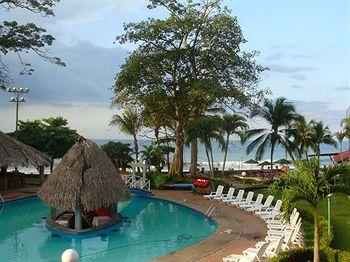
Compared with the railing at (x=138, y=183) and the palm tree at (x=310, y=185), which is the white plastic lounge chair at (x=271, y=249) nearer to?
the palm tree at (x=310, y=185)

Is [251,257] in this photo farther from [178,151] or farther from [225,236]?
[178,151]

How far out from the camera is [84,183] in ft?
52.7

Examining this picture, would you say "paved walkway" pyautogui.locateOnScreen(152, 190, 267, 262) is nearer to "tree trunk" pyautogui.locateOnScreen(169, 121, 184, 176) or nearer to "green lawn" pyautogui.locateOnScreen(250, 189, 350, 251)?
"green lawn" pyautogui.locateOnScreen(250, 189, 350, 251)

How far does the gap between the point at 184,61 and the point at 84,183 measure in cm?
1554

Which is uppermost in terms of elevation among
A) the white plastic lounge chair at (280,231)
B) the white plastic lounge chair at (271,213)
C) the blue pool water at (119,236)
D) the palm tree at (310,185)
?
the palm tree at (310,185)

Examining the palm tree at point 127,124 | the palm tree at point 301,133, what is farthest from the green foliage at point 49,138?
the palm tree at point 301,133

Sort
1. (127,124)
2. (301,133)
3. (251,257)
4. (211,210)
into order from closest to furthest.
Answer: (251,257)
(211,210)
(301,133)
(127,124)

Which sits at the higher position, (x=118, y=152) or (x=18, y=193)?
(x=118, y=152)

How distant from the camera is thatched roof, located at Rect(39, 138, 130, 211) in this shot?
1581cm

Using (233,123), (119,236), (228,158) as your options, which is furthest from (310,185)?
(228,158)

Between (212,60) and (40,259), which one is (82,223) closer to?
(40,259)

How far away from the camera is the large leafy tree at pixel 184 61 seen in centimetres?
2852

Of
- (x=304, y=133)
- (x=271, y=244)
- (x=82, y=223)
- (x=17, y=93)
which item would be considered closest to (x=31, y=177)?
(x=17, y=93)

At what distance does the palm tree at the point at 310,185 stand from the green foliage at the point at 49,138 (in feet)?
73.6
